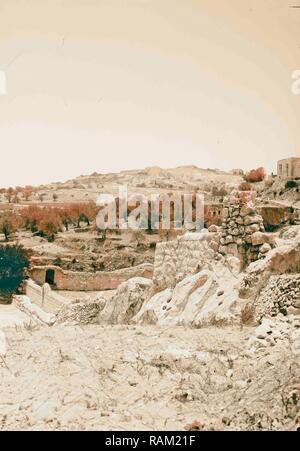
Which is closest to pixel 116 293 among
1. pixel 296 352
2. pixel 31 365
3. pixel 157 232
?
pixel 157 232

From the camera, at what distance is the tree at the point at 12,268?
6.89 m

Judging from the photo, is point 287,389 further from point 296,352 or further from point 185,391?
point 185,391

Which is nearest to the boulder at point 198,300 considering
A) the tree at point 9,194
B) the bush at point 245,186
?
the bush at point 245,186

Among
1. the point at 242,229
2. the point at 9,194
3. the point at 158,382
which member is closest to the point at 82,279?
the point at 9,194

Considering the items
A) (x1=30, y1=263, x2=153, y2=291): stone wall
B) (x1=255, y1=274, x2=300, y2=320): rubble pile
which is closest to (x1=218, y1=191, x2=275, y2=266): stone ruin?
(x1=255, y1=274, x2=300, y2=320): rubble pile

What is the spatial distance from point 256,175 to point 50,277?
2.52 m

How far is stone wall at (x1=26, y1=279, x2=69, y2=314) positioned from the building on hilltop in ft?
8.93

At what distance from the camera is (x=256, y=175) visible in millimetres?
7070

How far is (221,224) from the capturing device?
282 inches

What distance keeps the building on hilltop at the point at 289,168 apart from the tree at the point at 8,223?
9.52 feet

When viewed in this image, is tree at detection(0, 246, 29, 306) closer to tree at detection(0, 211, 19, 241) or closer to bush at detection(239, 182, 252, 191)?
tree at detection(0, 211, 19, 241)

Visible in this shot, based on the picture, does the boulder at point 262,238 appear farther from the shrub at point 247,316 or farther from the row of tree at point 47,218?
the row of tree at point 47,218

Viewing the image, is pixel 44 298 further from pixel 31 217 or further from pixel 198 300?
pixel 198 300

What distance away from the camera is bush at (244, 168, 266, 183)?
706 cm
